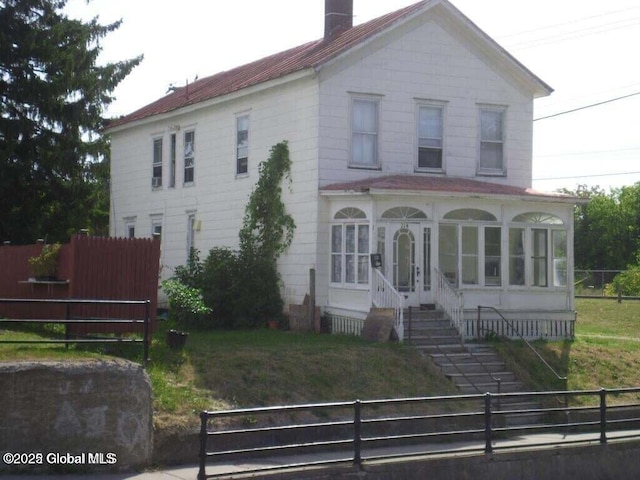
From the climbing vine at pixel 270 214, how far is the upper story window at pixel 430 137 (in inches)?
140

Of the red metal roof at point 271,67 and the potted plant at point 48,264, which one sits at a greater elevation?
the red metal roof at point 271,67

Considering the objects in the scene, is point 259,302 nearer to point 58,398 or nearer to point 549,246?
point 549,246

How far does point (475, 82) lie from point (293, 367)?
11.9m

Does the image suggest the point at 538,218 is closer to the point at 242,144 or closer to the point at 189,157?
the point at 242,144

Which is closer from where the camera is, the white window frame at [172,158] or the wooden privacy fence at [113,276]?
the wooden privacy fence at [113,276]

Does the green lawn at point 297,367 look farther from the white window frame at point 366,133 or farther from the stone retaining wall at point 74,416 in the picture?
the white window frame at point 366,133

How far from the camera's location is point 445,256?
24.9 meters

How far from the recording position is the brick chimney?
2912 centimetres

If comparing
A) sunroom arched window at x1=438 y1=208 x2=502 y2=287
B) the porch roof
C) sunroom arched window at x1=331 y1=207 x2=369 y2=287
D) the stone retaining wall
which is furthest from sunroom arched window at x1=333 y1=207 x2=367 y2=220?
the stone retaining wall

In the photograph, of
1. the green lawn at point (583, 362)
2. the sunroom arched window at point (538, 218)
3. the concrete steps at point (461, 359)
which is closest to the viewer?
the concrete steps at point (461, 359)

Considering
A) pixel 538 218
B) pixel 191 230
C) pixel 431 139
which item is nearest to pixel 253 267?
pixel 191 230

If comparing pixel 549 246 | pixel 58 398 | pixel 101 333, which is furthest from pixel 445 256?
pixel 58 398

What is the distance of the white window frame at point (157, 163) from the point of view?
33.0 m

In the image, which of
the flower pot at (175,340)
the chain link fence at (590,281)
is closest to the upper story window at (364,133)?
the flower pot at (175,340)
